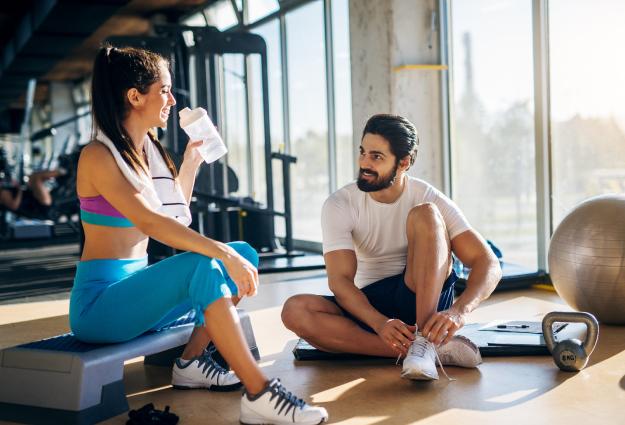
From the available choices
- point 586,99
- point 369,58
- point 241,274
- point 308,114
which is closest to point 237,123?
point 308,114

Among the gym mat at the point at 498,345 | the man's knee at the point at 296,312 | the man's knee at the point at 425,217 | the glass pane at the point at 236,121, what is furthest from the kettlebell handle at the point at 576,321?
the glass pane at the point at 236,121

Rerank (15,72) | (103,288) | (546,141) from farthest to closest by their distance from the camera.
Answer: (15,72)
(546,141)
(103,288)

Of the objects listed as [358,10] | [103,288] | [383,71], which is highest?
[358,10]

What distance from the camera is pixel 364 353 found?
2344 millimetres

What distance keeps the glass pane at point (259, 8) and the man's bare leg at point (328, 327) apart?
4.61 meters

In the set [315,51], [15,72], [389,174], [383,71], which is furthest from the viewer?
[15,72]

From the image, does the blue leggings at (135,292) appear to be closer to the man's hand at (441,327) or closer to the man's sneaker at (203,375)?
the man's sneaker at (203,375)

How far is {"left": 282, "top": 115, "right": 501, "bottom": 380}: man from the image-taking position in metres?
2.15

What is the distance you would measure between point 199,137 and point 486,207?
2.71m

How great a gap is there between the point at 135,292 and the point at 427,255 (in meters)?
0.84

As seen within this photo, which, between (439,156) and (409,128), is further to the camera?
(439,156)

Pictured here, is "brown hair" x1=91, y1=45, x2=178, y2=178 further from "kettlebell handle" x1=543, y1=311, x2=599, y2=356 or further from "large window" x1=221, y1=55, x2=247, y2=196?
"large window" x1=221, y1=55, x2=247, y2=196

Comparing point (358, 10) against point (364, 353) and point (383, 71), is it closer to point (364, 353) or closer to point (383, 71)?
point (383, 71)

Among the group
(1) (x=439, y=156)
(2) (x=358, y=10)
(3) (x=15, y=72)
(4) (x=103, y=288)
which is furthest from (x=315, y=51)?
(3) (x=15, y=72)
